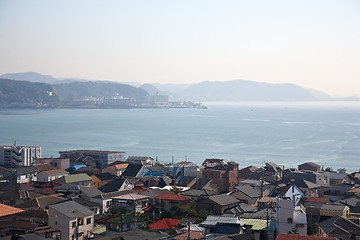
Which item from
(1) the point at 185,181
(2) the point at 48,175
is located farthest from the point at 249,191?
(2) the point at 48,175

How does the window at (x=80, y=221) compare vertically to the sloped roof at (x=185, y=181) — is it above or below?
above

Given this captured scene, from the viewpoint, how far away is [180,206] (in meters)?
9.22

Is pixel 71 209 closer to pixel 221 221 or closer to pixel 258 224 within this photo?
pixel 221 221

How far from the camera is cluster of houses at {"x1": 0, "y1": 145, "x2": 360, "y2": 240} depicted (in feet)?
23.1

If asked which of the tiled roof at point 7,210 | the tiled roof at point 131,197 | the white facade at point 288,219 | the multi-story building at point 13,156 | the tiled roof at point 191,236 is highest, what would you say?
the white facade at point 288,219

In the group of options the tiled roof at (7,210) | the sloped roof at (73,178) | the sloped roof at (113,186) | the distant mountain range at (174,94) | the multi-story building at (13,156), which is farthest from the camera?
the distant mountain range at (174,94)

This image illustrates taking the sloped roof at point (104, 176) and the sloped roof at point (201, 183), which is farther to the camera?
the sloped roof at point (104, 176)

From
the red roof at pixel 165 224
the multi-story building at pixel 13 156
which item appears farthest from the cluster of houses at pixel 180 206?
the multi-story building at pixel 13 156

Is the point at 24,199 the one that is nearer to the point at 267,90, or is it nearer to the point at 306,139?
the point at 306,139

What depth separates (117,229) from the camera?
8164 mm

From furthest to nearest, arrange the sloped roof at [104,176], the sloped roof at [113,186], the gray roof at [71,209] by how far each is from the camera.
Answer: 1. the sloped roof at [104,176]
2. the sloped roof at [113,186]
3. the gray roof at [71,209]

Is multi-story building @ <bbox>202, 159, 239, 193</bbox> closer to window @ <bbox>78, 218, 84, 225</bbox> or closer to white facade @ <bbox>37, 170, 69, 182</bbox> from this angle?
white facade @ <bbox>37, 170, 69, 182</bbox>

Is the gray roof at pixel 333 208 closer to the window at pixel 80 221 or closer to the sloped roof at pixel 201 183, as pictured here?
the sloped roof at pixel 201 183

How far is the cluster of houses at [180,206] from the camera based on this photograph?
7039 millimetres
